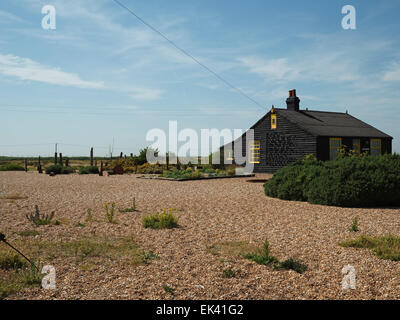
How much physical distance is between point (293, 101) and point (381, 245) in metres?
24.6

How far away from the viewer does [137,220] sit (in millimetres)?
9680

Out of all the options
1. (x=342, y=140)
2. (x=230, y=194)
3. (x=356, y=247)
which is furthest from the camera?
(x=342, y=140)

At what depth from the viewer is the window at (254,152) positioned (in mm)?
29844

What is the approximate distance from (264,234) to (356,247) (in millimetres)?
1992

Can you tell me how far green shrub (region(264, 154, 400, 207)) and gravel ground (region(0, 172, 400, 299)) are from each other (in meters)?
0.56

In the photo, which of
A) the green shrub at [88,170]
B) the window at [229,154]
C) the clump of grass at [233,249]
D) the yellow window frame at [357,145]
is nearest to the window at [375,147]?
the yellow window frame at [357,145]

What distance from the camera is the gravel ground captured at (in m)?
4.85

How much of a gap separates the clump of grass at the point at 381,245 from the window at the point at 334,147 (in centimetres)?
1988

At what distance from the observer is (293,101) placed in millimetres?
30141

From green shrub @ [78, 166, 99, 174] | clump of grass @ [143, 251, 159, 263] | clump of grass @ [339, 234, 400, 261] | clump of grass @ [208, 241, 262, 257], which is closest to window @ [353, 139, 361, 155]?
clump of grass @ [339, 234, 400, 261]

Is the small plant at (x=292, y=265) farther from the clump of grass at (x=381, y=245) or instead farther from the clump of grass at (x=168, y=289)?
the clump of grass at (x=168, y=289)
